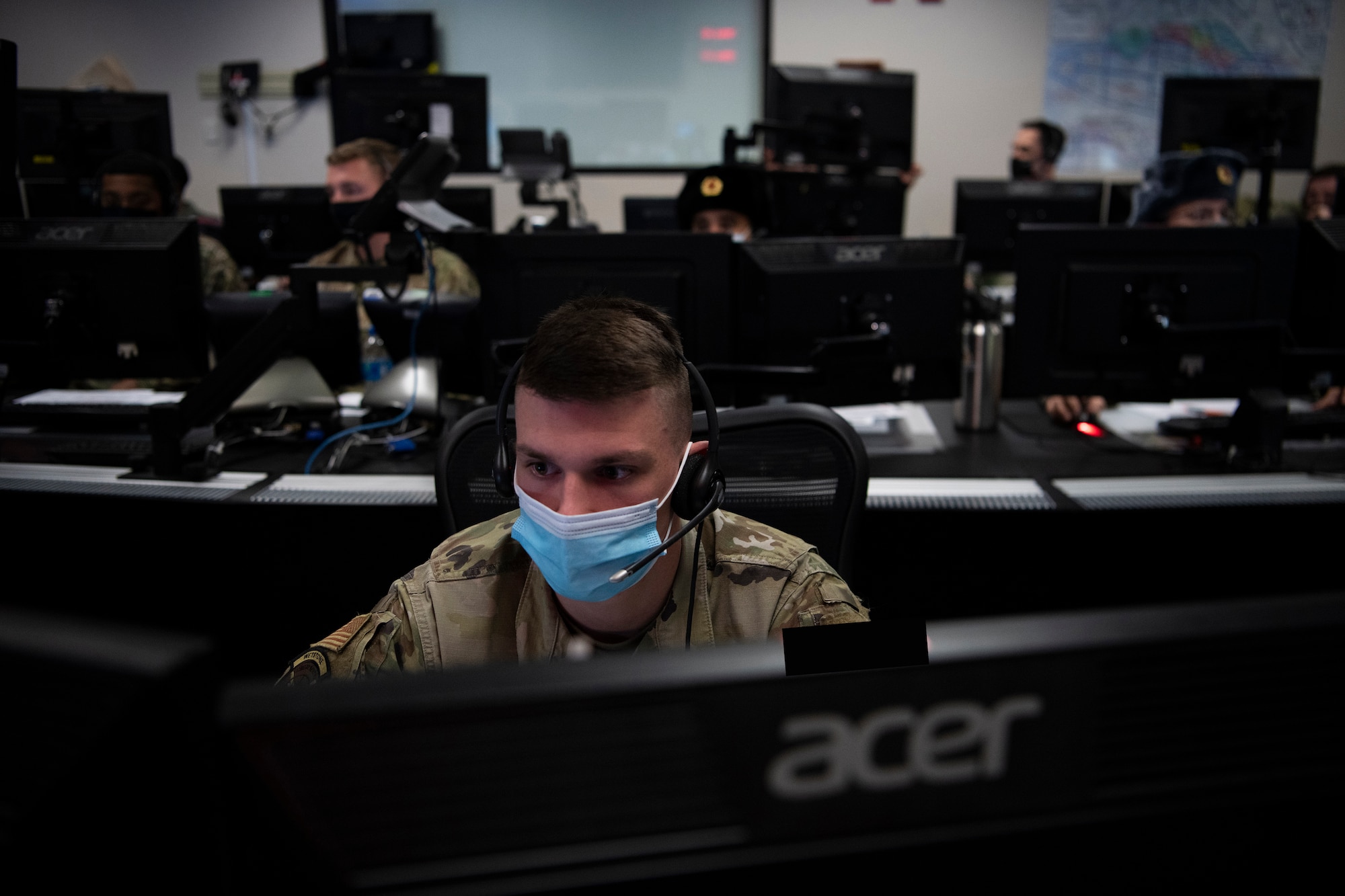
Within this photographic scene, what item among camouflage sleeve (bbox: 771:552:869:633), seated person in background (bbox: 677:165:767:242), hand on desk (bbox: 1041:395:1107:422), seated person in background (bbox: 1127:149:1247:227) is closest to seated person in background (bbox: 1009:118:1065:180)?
seated person in background (bbox: 1127:149:1247:227)

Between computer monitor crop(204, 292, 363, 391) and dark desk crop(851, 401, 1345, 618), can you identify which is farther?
computer monitor crop(204, 292, 363, 391)

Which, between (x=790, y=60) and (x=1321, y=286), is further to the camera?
(x=790, y=60)

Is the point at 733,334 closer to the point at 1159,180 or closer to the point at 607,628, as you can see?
the point at 607,628

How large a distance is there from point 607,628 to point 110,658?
0.87m

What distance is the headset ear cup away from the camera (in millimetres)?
1037

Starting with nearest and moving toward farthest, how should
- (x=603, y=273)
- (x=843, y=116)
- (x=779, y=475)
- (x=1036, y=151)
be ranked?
(x=779, y=475)
(x=603, y=273)
(x=843, y=116)
(x=1036, y=151)

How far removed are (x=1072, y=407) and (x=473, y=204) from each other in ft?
7.31

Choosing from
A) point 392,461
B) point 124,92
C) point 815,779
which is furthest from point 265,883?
point 124,92

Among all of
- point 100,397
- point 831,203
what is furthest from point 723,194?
point 100,397

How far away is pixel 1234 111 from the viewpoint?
3.36 meters

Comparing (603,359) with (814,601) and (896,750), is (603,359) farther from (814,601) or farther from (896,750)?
(896,750)

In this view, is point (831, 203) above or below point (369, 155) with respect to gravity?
below

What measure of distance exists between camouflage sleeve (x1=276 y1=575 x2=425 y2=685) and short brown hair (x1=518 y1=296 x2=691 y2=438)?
288 millimetres

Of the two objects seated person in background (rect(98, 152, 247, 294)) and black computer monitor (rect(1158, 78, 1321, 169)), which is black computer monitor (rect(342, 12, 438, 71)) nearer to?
seated person in background (rect(98, 152, 247, 294))
